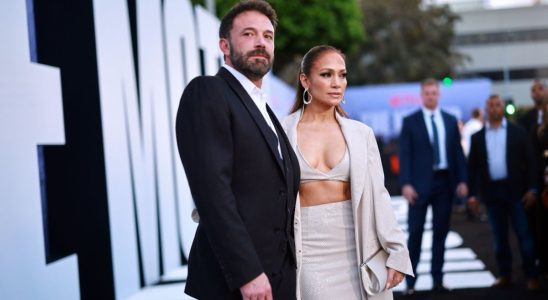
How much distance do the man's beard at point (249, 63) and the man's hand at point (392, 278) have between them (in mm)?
1227

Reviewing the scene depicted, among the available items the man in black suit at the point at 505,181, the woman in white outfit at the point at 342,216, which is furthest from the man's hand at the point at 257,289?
the man in black suit at the point at 505,181

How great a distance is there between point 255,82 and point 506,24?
68107mm

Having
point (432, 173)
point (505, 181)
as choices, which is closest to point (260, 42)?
point (432, 173)

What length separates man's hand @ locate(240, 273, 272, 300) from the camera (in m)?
2.53

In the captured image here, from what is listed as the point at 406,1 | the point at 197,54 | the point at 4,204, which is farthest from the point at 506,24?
the point at 4,204

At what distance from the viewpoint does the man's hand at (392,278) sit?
3414 millimetres

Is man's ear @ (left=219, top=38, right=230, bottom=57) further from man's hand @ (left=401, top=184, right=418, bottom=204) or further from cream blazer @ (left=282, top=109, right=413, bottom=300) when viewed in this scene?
man's hand @ (left=401, top=184, right=418, bottom=204)

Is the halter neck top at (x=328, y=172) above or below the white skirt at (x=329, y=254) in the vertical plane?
above

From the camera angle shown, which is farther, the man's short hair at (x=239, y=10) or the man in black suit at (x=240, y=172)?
the man's short hair at (x=239, y=10)

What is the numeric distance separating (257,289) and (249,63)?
899 millimetres

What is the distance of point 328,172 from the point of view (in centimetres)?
353

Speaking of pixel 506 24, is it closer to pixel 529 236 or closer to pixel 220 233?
pixel 529 236

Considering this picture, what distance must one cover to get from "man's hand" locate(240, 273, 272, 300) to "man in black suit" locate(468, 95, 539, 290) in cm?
505

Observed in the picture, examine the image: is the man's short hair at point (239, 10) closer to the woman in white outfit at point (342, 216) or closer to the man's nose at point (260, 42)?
the man's nose at point (260, 42)
